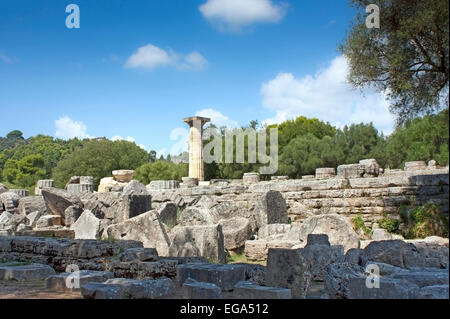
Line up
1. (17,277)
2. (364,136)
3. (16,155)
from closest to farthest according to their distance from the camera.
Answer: (17,277) < (364,136) < (16,155)

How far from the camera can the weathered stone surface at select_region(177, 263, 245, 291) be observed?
625 centimetres

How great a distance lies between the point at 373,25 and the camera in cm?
1254

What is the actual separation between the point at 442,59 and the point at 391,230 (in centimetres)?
457

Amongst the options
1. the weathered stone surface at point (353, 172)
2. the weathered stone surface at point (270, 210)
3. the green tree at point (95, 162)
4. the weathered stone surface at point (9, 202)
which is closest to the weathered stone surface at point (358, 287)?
the weathered stone surface at point (270, 210)

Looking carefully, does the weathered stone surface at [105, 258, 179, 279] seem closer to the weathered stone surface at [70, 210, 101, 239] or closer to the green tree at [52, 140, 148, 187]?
the weathered stone surface at [70, 210, 101, 239]

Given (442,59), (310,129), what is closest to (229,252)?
(442,59)

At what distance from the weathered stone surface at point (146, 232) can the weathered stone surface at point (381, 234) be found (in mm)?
5229

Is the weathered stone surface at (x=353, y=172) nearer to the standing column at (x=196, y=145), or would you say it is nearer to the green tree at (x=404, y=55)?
the green tree at (x=404, y=55)

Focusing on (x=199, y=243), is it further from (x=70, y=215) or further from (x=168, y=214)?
(x=70, y=215)

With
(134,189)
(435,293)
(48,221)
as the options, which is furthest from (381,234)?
(48,221)

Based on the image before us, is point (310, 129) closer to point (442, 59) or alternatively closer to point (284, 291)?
point (442, 59)

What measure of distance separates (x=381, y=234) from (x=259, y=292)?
7138 millimetres

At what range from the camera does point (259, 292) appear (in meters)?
5.34
